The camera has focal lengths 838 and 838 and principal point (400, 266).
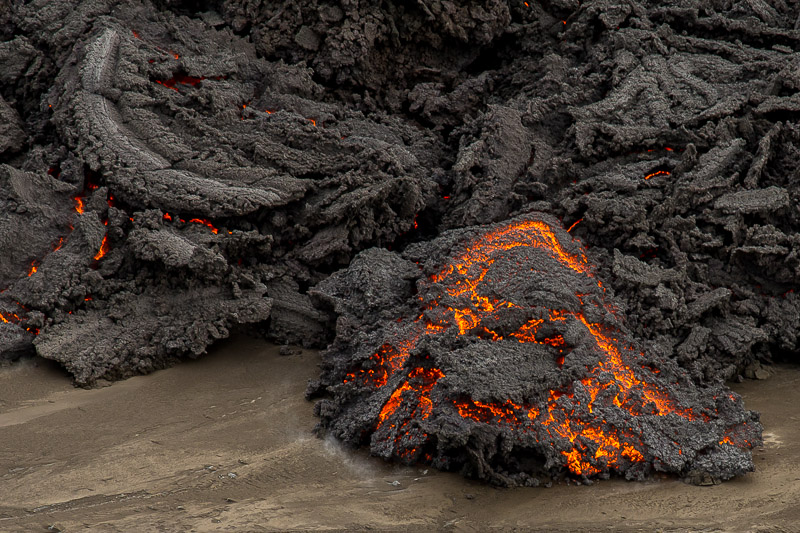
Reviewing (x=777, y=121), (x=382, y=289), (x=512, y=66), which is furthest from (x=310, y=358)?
(x=777, y=121)

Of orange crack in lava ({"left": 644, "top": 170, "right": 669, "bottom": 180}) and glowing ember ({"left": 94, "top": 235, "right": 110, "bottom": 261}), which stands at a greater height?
orange crack in lava ({"left": 644, "top": 170, "right": 669, "bottom": 180})

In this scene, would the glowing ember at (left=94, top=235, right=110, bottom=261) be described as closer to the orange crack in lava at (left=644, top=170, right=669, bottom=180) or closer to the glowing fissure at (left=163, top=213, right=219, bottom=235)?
the glowing fissure at (left=163, top=213, right=219, bottom=235)

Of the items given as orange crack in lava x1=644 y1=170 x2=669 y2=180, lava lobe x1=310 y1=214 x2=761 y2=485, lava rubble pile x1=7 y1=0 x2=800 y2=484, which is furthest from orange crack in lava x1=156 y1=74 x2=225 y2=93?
orange crack in lava x1=644 y1=170 x2=669 y2=180

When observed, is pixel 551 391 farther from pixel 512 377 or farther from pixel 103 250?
pixel 103 250

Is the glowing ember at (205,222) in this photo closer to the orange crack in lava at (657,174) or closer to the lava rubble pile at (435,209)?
the lava rubble pile at (435,209)

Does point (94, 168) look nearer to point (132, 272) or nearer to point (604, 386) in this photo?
point (132, 272)
